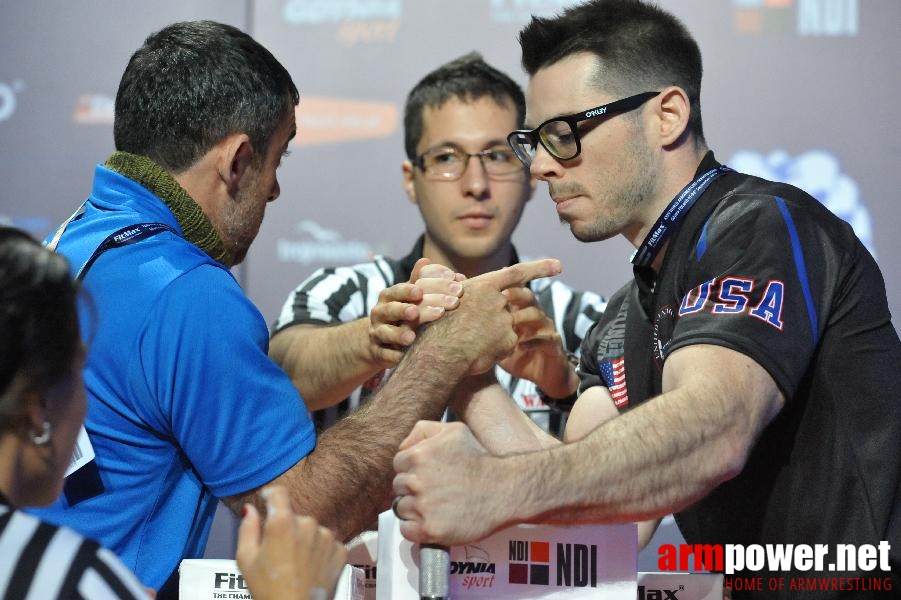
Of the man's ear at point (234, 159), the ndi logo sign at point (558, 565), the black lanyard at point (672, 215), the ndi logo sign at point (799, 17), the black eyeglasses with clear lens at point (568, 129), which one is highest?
the ndi logo sign at point (799, 17)

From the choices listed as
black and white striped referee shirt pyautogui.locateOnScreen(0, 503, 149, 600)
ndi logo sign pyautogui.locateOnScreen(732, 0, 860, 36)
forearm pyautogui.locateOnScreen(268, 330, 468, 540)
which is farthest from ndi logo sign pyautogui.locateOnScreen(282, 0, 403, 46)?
black and white striped referee shirt pyautogui.locateOnScreen(0, 503, 149, 600)

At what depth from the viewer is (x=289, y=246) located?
4.09 metres

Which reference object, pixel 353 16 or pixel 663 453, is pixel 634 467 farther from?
pixel 353 16

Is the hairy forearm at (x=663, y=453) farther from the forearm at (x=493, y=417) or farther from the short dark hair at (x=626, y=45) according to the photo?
the short dark hair at (x=626, y=45)

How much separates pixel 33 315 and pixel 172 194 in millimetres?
827

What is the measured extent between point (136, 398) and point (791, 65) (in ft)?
9.84

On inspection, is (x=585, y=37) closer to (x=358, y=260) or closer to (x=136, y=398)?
(x=136, y=398)

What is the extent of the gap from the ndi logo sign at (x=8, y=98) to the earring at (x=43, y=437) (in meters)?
3.15

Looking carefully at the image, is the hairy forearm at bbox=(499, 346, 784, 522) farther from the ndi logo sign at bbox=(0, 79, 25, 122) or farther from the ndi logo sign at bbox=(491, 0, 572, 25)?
the ndi logo sign at bbox=(0, 79, 25, 122)

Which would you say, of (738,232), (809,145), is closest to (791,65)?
(809,145)

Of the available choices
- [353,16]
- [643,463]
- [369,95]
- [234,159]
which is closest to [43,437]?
[643,463]

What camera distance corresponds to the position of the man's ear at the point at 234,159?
2111 millimetres

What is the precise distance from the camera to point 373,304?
3256 millimetres

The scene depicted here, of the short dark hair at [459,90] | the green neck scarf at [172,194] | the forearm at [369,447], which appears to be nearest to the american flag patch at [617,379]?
the forearm at [369,447]
